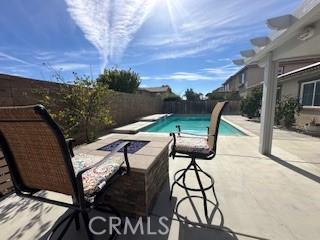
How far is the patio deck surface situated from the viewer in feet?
6.11

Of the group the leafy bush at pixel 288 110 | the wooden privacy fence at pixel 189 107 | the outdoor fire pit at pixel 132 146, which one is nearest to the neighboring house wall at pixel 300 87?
the leafy bush at pixel 288 110

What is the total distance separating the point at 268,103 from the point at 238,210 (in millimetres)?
3030

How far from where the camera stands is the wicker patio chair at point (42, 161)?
105 centimetres

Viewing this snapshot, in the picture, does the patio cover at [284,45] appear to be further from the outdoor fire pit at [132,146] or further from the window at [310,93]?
the window at [310,93]

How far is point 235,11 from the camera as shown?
15.1 feet

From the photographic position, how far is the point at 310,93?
801cm

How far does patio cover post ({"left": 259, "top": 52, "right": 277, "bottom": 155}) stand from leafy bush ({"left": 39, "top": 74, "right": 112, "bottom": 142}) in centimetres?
457

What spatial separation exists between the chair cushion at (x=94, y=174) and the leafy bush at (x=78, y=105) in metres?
3.59

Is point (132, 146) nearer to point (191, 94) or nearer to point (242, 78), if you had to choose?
point (242, 78)

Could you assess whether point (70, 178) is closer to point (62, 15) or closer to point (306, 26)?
point (306, 26)

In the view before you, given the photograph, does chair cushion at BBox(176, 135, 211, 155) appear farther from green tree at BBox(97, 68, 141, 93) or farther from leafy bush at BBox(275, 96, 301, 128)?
green tree at BBox(97, 68, 141, 93)

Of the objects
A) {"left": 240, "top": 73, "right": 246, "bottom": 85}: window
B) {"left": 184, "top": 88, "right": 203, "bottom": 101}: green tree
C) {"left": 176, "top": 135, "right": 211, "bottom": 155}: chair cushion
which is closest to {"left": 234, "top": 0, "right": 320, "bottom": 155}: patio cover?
{"left": 176, "top": 135, "right": 211, "bottom": 155}: chair cushion

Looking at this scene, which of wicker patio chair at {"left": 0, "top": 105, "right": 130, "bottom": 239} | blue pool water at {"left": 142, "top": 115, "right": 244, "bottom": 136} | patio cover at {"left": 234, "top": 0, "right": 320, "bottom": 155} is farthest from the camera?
blue pool water at {"left": 142, "top": 115, "right": 244, "bottom": 136}

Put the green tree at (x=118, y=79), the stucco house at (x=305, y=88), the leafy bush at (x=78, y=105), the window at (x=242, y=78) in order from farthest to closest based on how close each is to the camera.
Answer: the window at (x=242, y=78) → the green tree at (x=118, y=79) → the stucco house at (x=305, y=88) → the leafy bush at (x=78, y=105)
